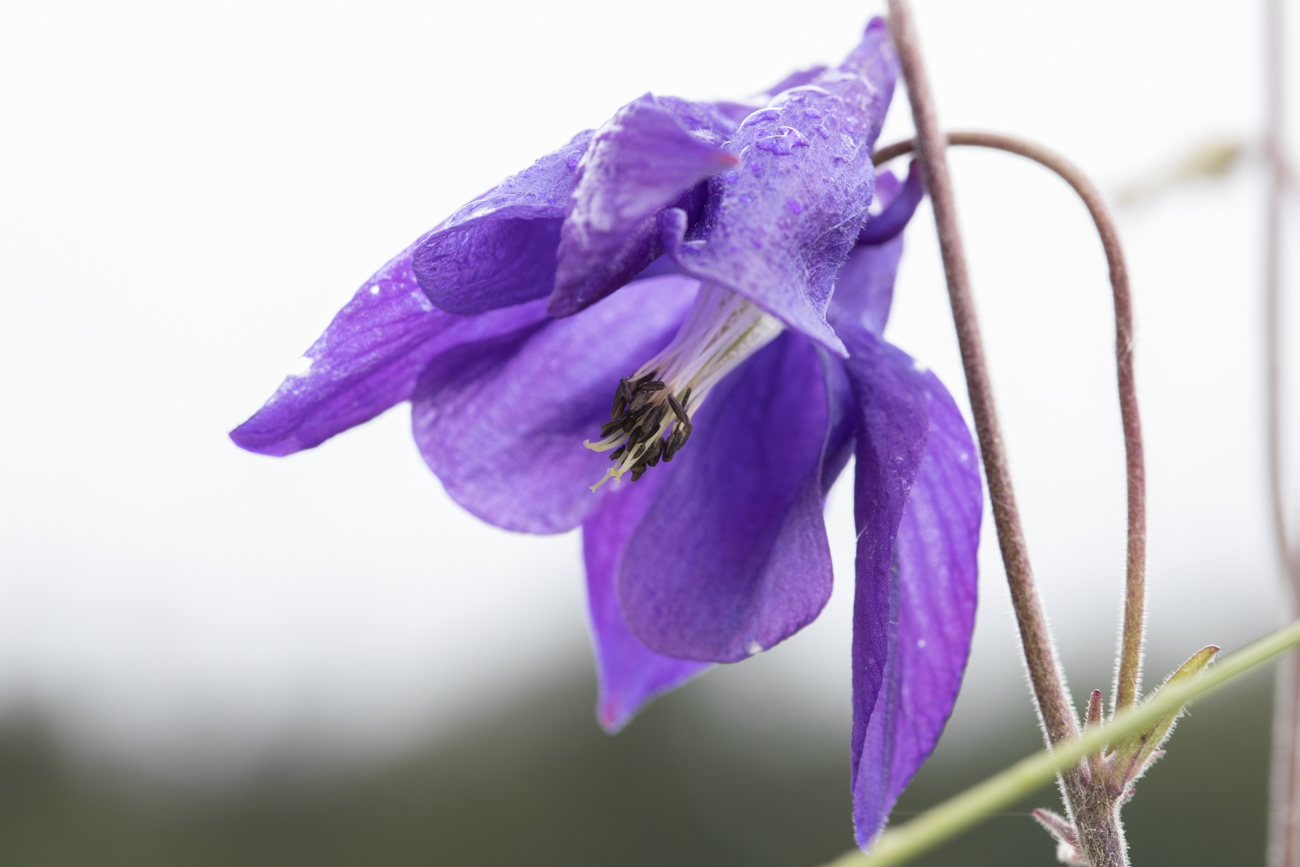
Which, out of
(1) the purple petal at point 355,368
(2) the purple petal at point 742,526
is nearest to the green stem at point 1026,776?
(2) the purple petal at point 742,526

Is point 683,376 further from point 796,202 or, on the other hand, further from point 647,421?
point 796,202

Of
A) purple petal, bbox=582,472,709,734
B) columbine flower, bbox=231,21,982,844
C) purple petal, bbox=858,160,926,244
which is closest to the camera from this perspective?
columbine flower, bbox=231,21,982,844

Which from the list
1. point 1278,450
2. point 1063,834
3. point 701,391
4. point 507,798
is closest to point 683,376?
point 701,391

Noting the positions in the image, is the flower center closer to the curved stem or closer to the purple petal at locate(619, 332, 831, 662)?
the purple petal at locate(619, 332, 831, 662)

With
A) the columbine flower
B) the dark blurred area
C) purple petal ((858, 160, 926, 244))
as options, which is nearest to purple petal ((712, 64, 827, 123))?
the columbine flower

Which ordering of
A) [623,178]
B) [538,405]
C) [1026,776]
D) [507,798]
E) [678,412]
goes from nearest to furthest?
1. [1026,776]
2. [623,178]
3. [678,412]
4. [538,405]
5. [507,798]

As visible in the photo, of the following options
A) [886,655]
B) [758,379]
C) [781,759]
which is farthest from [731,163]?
[781,759]

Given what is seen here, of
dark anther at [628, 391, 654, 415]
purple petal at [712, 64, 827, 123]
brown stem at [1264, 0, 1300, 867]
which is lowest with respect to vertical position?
brown stem at [1264, 0, 1300, 867]
